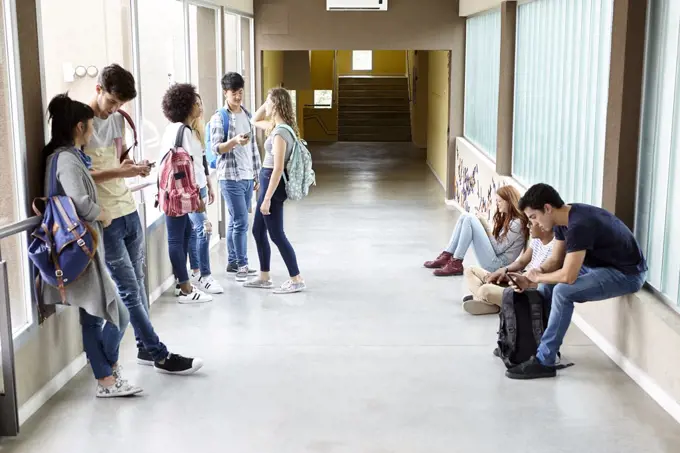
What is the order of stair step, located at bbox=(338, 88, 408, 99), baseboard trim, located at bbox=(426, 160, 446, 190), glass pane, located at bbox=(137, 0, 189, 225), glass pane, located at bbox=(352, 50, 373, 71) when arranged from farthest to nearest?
glass pane, located at bbox=(352, 50, 373, 71) < stair step, located at bbox=(338, 88, 408, 99) < baseboard trim, located at bbox=(426, 160, 446, 190) < glass pane, located at bbox=(137, 0, 189, 225)

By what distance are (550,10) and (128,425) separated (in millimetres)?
4935

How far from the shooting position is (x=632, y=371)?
16.3ft

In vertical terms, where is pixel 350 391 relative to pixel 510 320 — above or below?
below

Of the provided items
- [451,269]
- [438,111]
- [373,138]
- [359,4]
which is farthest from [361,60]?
[451,269]

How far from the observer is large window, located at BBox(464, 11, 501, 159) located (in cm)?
966

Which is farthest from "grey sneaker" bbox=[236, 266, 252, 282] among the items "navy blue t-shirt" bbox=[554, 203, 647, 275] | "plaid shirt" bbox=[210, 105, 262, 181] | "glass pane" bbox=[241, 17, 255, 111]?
"glass pane" bbox=[241, 17, 255, 111]

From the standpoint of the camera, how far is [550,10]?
722cm

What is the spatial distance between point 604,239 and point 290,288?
2.89m

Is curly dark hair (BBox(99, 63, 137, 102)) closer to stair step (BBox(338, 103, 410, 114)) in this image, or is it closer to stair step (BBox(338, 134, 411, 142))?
stair step (BBox(338, 134, 411, 142))

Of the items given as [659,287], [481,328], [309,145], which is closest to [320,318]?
[481,328]

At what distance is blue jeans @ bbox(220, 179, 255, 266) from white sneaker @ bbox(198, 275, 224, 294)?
507 millimetres

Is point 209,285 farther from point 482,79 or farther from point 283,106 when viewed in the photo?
Result: point 482,79

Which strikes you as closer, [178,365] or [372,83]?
[178,365]

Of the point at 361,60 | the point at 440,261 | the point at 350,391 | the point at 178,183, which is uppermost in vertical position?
the point at 361,60
